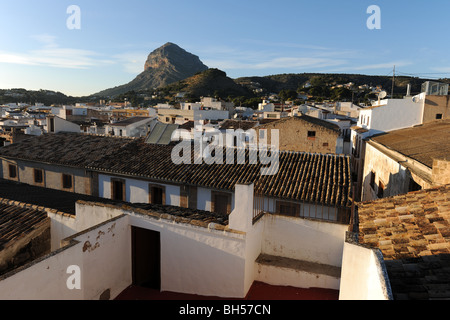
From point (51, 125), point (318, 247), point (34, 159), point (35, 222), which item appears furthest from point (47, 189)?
point (318, 247)

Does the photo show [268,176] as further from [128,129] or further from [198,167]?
[128,129]

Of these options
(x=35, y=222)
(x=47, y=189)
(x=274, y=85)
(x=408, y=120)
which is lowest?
(x=47, y=189)

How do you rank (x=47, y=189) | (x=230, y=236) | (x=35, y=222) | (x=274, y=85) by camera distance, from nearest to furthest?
1. (x=230, y=236)
2. (x=35, y=222)
3. (x=47, y=189)
4. (x=274, y=85)

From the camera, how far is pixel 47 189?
1733cm

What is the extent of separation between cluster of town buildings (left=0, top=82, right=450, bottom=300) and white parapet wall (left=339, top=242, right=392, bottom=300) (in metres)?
0.02

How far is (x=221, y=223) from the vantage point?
26.6ft

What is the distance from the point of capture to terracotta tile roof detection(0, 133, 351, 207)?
468 inches

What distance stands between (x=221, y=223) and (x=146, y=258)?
235cm

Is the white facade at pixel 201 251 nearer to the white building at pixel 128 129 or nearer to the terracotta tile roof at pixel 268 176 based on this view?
the terracotta tile roof at pixel 268 176

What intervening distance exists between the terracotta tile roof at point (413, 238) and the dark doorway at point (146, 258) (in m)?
5.21

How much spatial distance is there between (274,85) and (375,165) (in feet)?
371

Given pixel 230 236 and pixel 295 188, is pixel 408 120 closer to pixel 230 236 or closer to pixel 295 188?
pixel 295 188

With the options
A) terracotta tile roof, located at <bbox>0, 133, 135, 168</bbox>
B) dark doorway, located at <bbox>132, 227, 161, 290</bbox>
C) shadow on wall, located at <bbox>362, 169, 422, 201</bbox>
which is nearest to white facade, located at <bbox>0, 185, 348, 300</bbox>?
dark doorway, located at <bbox>132, 227, 161, 290</bbox>

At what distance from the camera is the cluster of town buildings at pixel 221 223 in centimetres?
519
